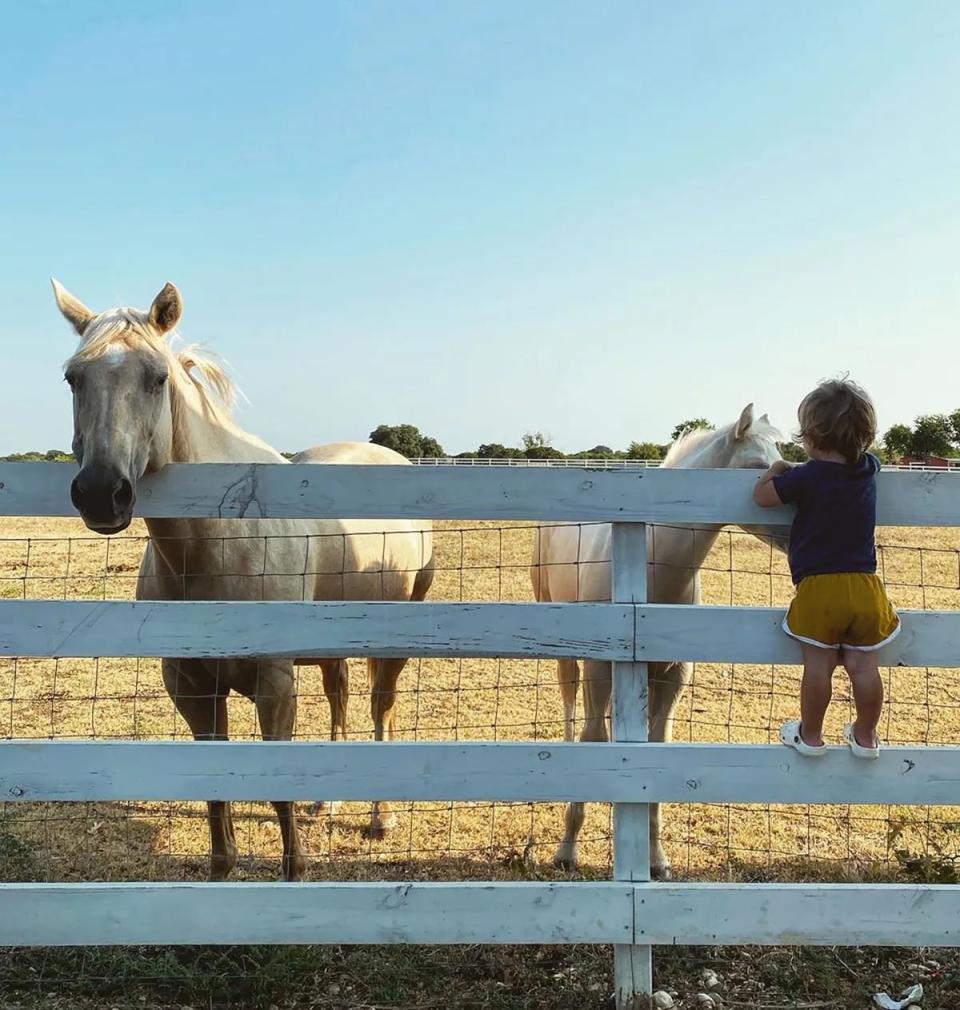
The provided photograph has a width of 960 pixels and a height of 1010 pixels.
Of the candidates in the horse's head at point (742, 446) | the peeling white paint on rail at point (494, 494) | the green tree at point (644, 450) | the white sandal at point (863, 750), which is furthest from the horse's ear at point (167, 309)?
the green tree at point (644, 450)

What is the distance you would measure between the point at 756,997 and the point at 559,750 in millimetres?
1234

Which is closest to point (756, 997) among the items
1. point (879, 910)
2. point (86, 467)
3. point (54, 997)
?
point (879, 910)

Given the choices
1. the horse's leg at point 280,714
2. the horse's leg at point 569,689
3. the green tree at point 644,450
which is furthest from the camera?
the green tree at point 644,450

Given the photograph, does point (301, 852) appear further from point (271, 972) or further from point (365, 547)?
point (365, 547)

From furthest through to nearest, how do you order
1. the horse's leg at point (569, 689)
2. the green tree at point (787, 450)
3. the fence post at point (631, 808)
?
the horse's leg at point (569, 689), the green tree at point (787, 450), the fence post at point (631, 808)

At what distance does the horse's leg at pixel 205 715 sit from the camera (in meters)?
3.85

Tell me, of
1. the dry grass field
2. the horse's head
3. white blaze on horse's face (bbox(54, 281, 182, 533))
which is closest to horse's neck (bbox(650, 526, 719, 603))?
the dry grass field

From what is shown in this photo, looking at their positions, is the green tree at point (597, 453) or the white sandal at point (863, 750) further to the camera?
the green tree at point (597, 453)

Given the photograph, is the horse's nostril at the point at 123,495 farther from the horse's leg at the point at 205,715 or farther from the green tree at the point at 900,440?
the green tree at the point at 900,440

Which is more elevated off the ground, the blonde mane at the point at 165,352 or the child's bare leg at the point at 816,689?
the blonde mane at the point at 165,352

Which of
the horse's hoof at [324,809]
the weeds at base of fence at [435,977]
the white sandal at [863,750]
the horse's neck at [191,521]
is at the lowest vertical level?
the horse's hoof at [324,809]

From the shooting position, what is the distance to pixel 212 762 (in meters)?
2.69

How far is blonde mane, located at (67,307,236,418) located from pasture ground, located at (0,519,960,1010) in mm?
808

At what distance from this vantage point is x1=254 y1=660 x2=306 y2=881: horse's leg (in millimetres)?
3799
